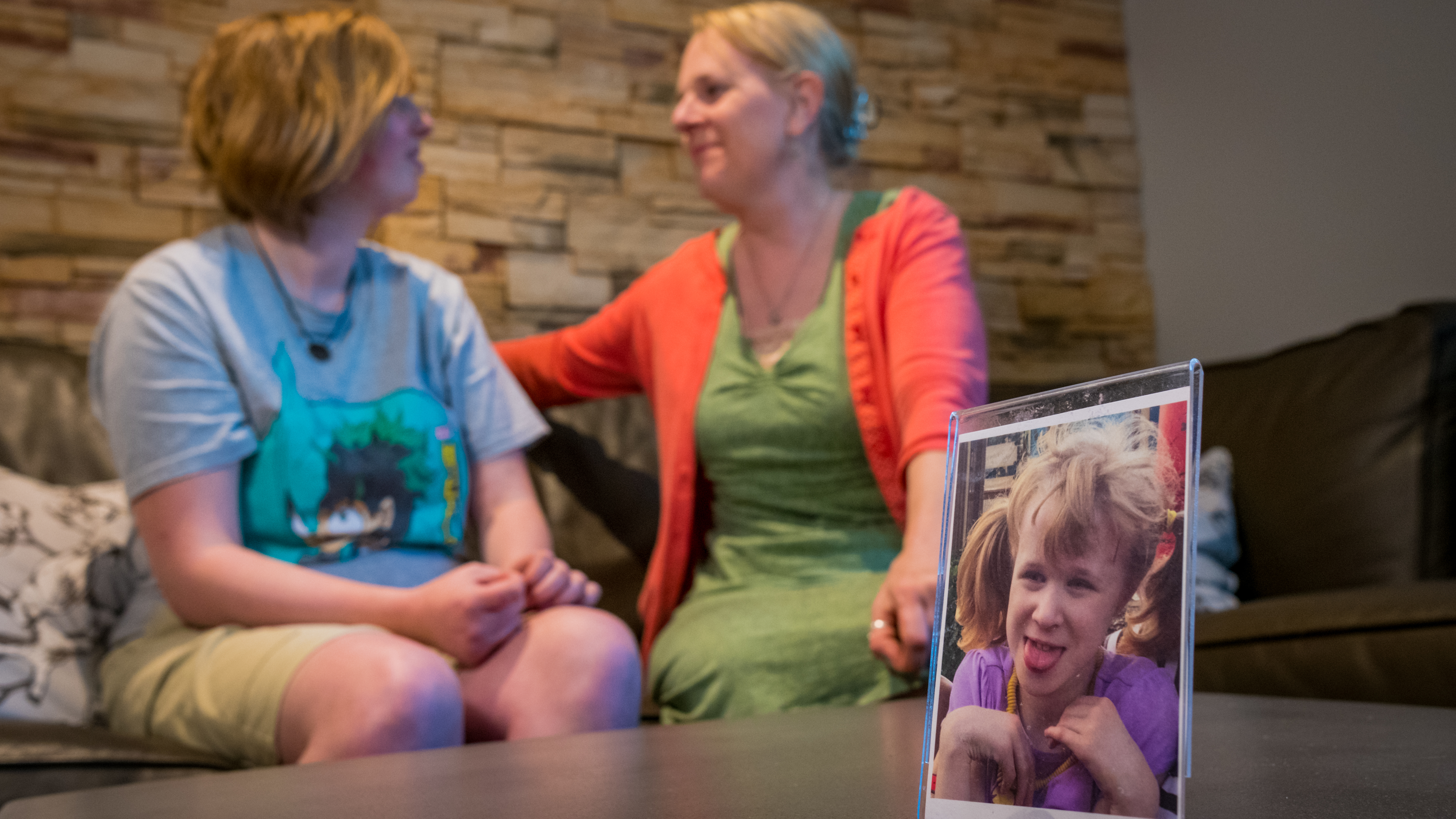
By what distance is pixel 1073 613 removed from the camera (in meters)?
0.34

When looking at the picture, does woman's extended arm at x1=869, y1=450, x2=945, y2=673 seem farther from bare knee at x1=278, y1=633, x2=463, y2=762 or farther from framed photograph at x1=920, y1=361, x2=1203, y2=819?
framed photograph at x1=920, y1=361, x2=1203, y2=819

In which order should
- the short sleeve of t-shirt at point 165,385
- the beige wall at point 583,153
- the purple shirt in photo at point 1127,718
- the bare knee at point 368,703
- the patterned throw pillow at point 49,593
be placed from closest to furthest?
the purple shirt in photo at point 1127,718
the bare knee at point 368,703
the short sleeve of t-shirt at point 165,385
the patterned throw pillow at point 49,593
the beige wall at point 583,153

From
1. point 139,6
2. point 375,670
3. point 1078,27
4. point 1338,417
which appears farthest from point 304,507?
point 1078,27

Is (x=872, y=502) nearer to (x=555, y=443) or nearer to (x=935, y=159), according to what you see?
(x=555, y=443)

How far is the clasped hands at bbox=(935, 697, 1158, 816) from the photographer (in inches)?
12.5

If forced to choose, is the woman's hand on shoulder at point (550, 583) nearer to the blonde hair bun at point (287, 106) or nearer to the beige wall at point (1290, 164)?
the blonde hair bun at point (287, 106)

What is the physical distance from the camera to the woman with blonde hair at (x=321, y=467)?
1013mm

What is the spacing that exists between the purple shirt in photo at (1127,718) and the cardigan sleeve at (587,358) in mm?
1319

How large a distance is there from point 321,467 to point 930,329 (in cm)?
70

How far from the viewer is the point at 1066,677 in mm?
338

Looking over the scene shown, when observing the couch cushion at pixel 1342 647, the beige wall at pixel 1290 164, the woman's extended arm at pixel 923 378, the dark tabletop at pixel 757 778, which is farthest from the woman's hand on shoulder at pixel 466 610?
the beige wall at pixel 1290 164

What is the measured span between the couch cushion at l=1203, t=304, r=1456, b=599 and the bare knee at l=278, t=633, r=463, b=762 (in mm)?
1407

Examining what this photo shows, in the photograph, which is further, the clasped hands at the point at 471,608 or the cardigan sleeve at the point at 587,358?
the cardigan sleeve at the point at 587,358

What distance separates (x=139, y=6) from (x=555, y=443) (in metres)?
1.10
